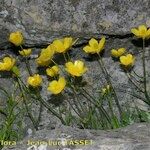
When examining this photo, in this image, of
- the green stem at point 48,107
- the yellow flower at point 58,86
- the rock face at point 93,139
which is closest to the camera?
the rock face at point 93,139

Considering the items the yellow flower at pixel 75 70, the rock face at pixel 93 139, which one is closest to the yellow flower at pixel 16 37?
the yellow flower at pixel 75 70

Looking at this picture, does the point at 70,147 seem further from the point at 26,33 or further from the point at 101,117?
the point at 26,33

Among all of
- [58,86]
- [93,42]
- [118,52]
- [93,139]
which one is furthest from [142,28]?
[93,139]

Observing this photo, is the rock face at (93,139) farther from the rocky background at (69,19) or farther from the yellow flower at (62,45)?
the yellow flower at (62,45)

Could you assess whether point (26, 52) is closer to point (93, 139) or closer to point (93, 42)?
point (93, 42)

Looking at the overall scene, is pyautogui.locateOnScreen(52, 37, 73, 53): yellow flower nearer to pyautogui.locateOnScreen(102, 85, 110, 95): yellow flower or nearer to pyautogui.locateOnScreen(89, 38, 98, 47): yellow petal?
pyautogui.locateOnScreen(89, 38, 98, 47): yellow petal

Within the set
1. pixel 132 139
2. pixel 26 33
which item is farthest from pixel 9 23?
pixel 132 139
